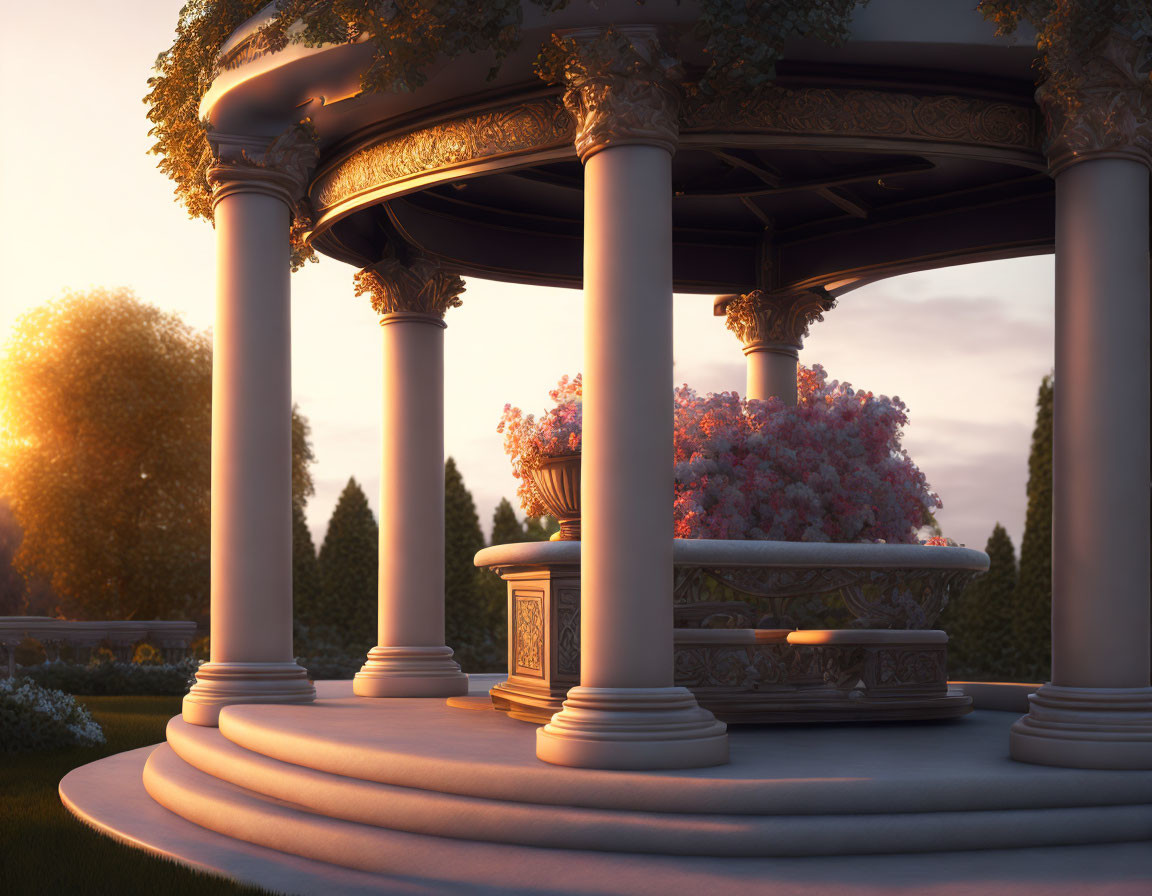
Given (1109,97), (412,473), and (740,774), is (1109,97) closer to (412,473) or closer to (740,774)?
(740,774)

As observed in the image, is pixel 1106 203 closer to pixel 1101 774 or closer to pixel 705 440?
pixel 1101 774

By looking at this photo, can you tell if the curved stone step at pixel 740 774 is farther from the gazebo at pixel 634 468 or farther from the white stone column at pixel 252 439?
the white stone column at pixel 252 439

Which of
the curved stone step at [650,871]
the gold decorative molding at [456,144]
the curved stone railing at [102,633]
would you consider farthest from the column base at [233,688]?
the curved stone railing at [102,633]

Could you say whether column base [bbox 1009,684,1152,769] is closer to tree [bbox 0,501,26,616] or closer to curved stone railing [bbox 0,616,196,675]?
curved stone railing [bbox 0,616,196,675]

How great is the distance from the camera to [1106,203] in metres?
10.3

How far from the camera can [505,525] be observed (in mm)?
44531

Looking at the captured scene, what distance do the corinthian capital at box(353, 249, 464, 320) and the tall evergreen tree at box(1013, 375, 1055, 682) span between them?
20109 millimetres

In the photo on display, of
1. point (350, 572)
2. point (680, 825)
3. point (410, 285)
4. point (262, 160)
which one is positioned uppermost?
point (262, 160)

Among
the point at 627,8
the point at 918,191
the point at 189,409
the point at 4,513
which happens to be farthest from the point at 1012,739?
the point at 4,513

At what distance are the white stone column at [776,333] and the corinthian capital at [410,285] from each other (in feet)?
15.5

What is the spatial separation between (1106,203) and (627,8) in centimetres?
431

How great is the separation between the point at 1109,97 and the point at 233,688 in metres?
10.2

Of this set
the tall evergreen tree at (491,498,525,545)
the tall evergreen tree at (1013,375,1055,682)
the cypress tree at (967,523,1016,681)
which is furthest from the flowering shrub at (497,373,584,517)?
the tall evergreen tree at (491,498,525,545)

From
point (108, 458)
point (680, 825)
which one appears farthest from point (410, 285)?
point (108, 458)
